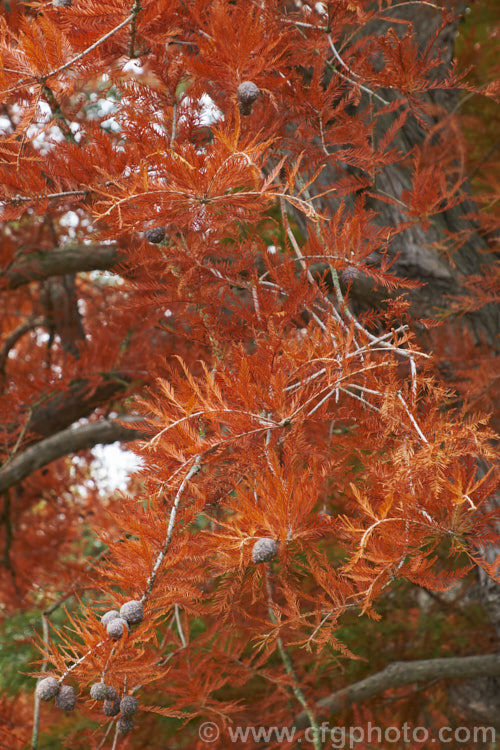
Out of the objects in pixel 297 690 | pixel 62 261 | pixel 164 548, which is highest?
pixel 62 261

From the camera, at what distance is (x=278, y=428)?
64 cm

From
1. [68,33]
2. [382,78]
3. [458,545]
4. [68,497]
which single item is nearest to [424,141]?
[382,78]

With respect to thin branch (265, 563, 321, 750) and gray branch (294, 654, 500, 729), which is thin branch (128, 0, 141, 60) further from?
gray branch (294, 654, 500, 729)

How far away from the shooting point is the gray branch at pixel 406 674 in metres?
1.43

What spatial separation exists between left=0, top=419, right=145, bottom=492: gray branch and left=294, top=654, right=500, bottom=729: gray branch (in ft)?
2.89

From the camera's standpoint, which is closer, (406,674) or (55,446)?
(406,674)

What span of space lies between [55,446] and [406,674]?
115 cm

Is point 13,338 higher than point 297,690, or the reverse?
point 13,338

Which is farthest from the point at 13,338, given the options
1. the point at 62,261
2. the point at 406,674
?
the point at 406,674

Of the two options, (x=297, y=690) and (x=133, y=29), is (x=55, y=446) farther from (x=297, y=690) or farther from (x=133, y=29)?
(x=133, y=29)

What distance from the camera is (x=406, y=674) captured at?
144cm

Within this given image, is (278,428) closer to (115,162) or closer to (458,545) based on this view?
(458,545)

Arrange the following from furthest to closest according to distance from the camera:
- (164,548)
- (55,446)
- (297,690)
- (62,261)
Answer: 1. (62,261)
2. (55,446)
3. (297,690)
4. (164,548)

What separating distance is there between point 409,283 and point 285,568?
0.39 metres
